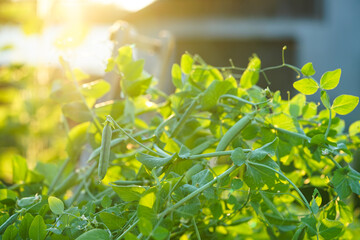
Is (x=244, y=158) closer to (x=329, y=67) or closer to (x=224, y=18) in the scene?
(x=224, y=18)

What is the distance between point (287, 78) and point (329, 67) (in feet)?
2.37

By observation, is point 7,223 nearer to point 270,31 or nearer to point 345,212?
point 345,212

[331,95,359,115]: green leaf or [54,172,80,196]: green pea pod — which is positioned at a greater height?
[331,95,359,115]: green leaf

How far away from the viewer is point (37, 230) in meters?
0.38

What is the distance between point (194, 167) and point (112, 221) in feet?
0.31

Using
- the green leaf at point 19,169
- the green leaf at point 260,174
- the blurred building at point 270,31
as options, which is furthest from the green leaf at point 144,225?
the blurred building at point 270,31

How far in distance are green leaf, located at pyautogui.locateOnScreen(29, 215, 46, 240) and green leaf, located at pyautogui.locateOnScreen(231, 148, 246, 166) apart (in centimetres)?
18

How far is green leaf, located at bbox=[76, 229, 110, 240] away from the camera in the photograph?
343mm

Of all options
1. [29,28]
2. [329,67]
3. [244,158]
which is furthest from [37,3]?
[329,67]

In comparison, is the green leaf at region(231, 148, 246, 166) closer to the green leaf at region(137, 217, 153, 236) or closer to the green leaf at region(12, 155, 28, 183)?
the green leaf at region(137, 217, 153, 236)

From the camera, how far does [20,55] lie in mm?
1749

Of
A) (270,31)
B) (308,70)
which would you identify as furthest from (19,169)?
(270,31)

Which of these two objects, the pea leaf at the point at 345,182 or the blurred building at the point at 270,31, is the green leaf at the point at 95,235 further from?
the blurred building at the point at 270,31

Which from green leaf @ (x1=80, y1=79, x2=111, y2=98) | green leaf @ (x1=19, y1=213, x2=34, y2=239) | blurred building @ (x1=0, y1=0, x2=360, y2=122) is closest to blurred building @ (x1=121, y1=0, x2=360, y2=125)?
blurred building @ (x1=0, y1=0, x2=360, y2=122)
